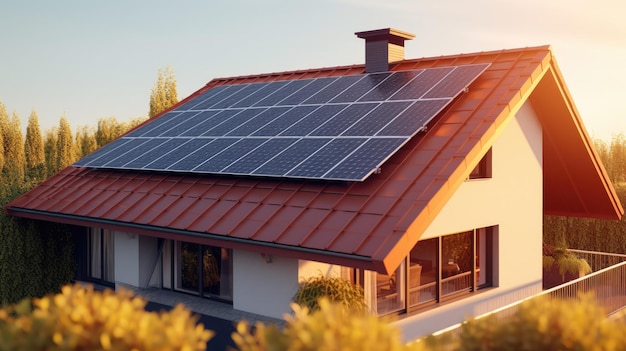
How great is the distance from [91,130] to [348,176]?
135ft

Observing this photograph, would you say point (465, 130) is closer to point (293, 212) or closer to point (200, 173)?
point (293, 212)

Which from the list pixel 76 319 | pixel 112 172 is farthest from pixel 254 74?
pixel 76 319

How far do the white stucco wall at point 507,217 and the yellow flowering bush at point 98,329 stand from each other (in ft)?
27.7

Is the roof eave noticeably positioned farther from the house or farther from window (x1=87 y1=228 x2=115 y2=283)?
window (x1=87 y1=228 x2=115 y2=283)

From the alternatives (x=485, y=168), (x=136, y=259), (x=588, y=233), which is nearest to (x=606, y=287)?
(x=485, y=168)

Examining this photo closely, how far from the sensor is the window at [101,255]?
17344mm

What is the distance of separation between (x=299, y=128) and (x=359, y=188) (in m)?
3.29

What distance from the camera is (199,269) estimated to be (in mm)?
14547

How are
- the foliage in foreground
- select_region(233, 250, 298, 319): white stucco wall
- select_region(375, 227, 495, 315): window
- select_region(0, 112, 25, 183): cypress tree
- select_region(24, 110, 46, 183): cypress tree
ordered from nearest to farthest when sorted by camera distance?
the foliage in foreground → select_region(233, 250, 298, 319): white stucco wall → select_region(375, 227, 495, 315): window → select_region(0, 112, 25, 183): cypress tree → select_region(24, 110, 46, 183): cypress tree

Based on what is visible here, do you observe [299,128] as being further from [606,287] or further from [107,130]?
[107,130]

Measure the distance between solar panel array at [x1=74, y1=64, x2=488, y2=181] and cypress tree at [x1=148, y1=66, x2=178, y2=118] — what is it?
19864 mm

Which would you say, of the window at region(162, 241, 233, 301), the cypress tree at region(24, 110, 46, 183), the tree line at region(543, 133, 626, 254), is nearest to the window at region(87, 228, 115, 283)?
the window at region(162, 241, 233, 301)

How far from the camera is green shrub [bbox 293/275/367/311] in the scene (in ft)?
36.9

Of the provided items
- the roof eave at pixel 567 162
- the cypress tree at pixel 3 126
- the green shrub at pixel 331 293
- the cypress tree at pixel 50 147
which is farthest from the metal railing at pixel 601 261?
the cypress tree at pixel 3 126
